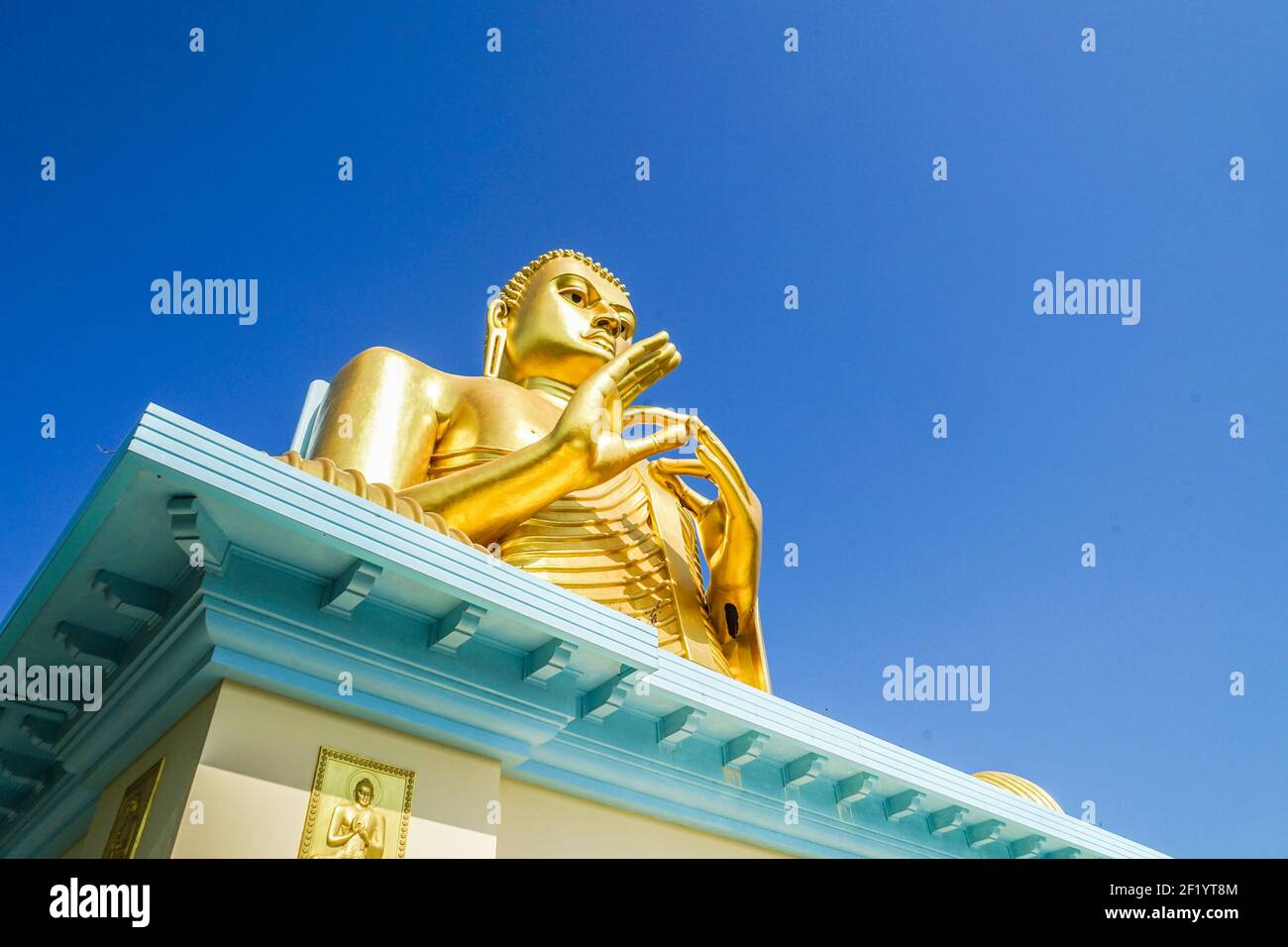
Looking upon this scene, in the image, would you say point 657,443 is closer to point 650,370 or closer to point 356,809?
point 650,370

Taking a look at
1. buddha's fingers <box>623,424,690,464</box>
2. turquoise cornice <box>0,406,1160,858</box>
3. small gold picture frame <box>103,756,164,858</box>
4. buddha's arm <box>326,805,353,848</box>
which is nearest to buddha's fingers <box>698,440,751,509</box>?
buddha's fingers <box>623,424,690,464</box>

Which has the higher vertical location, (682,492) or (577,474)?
(682,492)

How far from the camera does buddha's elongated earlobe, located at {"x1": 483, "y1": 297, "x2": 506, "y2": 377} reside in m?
7.22

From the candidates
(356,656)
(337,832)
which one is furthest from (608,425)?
(337,832)

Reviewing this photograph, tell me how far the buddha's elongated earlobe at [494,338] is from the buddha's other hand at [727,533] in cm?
168

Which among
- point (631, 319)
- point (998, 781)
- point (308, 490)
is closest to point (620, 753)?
point (308, 490)

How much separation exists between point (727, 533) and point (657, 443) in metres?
0.96

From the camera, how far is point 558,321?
22.9 ft

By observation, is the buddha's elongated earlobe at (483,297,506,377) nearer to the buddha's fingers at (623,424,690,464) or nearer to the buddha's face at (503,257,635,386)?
the buddha's face at (503,257,635,386)

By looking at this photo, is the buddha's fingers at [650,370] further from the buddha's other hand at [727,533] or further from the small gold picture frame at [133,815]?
the small gold picture frame at [133,815]

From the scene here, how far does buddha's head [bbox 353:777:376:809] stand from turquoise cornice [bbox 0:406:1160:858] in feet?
0.72
